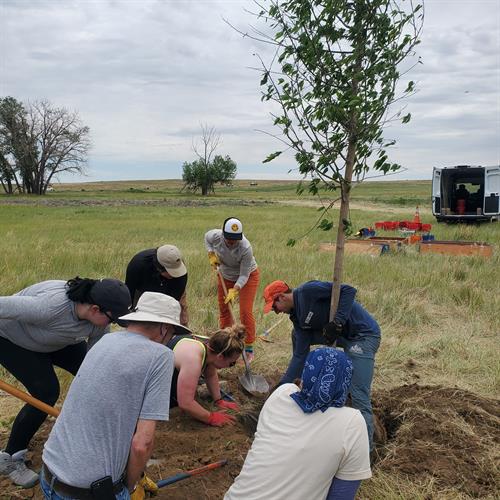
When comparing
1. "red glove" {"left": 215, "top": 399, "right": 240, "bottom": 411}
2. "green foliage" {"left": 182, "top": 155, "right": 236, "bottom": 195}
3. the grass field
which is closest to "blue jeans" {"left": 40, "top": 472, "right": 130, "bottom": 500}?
the grass field

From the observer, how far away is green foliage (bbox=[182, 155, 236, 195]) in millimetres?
68500

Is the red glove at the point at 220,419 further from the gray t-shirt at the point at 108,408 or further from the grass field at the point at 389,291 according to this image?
the gray t-shirt at the point at 108,408

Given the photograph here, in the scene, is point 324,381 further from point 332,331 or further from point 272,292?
point 272,292

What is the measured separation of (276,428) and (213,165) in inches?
2714

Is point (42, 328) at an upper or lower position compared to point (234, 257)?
lower

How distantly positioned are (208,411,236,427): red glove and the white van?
54.4 feet

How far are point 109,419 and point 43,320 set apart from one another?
1246mm

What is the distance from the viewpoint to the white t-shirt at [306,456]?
84.8 inches

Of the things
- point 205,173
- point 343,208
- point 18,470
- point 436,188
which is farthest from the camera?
point 205,173

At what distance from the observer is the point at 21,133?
5681 cm

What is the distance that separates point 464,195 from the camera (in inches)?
807

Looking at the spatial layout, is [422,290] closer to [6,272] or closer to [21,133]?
[6,272]

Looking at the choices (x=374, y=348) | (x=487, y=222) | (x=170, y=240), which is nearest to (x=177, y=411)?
(x=374, y=348)

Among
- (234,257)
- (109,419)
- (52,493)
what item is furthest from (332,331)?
(234,257)
